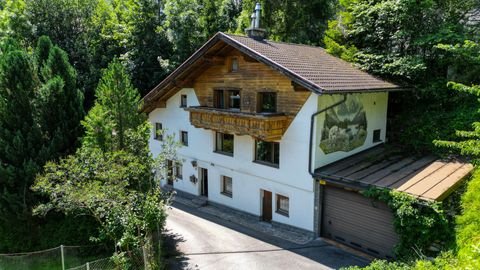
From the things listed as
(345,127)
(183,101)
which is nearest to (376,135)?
(345,127)

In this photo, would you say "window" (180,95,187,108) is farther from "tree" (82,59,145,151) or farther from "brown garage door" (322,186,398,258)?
"brown garage door" (322,186,398,258)

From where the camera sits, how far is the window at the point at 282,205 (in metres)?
17.2

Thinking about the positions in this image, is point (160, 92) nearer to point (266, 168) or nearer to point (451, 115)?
point (266, 168)

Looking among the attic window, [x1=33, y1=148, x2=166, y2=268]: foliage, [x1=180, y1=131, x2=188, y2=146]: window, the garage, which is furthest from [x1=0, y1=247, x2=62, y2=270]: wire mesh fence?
the attic window

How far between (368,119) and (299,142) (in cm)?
445

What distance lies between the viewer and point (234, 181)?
19266 millimetres

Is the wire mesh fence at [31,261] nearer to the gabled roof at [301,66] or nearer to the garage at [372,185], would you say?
the gabled roof at [301,66]

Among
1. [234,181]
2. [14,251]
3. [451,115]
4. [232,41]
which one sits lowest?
[14,251]

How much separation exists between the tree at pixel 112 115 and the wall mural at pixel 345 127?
8.42 m

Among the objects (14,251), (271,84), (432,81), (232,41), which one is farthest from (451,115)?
(14,251)

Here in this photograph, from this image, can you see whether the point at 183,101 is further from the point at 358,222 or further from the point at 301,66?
the point at 358,222

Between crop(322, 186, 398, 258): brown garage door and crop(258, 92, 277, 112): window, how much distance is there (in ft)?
15.6

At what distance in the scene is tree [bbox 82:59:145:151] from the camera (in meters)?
14.8

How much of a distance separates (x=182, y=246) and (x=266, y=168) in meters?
5.39
